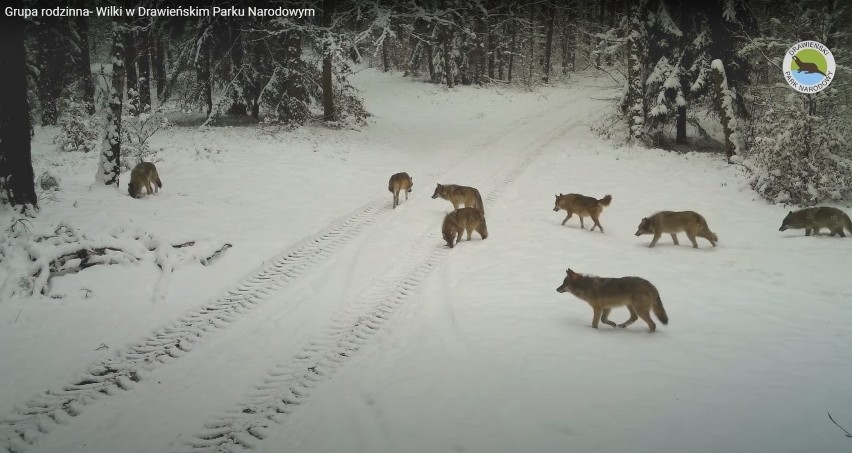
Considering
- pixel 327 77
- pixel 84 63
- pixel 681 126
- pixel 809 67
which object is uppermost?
pixel 84 63

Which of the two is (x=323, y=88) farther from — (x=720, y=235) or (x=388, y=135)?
(x=720, y=235)

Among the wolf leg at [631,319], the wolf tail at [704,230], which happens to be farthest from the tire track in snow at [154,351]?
the wolf tail at [704,230]

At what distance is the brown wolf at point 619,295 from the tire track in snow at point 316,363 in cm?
296

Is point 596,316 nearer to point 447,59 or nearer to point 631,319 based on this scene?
point 631,319

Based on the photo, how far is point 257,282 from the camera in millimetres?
9133

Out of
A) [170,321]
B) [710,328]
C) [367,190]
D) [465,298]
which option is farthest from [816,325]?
[367,190]

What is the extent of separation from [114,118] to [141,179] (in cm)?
175

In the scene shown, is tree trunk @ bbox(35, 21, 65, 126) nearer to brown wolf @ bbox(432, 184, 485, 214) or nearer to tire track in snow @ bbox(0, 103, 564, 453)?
tire track in snow @ bbox(0, 103, 564, 453)

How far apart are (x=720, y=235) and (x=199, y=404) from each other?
1219 cm

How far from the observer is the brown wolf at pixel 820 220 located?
38.0 ft

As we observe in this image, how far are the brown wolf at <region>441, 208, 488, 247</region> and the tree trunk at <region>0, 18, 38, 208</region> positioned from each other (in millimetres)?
9140

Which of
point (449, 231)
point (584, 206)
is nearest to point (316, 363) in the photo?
point (449, 231)

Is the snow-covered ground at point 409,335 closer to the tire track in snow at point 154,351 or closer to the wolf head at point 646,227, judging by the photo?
the tire track in snow at point 154,351

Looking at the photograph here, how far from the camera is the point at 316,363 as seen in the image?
256 inches
